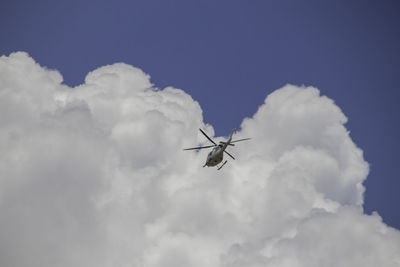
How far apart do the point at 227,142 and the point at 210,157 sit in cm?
689

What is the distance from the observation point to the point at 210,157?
477 ft

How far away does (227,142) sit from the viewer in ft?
465
